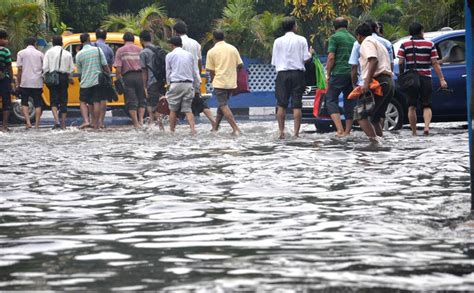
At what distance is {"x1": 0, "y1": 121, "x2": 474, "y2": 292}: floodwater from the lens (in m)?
6.43

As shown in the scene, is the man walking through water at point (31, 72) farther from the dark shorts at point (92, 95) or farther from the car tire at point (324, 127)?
the car tire at point (324, 127)

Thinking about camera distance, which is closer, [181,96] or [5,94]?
[181,96]

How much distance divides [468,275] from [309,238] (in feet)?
5.29

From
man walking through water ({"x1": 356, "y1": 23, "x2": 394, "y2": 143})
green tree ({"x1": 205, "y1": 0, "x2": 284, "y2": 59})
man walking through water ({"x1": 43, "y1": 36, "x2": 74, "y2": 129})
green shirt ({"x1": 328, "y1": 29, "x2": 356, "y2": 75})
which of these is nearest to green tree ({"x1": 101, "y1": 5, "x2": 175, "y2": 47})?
green tree ({"x1": 205, "y1": 0, "x2": 284, "y2": 59})

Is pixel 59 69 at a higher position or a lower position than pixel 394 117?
higher

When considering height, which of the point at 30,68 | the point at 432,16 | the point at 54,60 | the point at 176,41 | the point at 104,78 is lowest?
the point at 104,78

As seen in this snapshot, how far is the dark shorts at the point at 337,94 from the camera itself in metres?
18.2

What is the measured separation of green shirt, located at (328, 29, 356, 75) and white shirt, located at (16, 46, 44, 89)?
22.1 feet

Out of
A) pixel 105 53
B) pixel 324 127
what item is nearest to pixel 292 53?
pixel 324 127

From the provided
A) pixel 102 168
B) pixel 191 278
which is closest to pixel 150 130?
pixel 102 168

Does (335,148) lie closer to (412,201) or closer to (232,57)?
(232,57)

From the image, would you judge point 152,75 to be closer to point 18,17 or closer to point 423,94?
point 423,94

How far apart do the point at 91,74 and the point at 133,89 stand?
757mm

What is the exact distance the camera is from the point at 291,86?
18516mm
